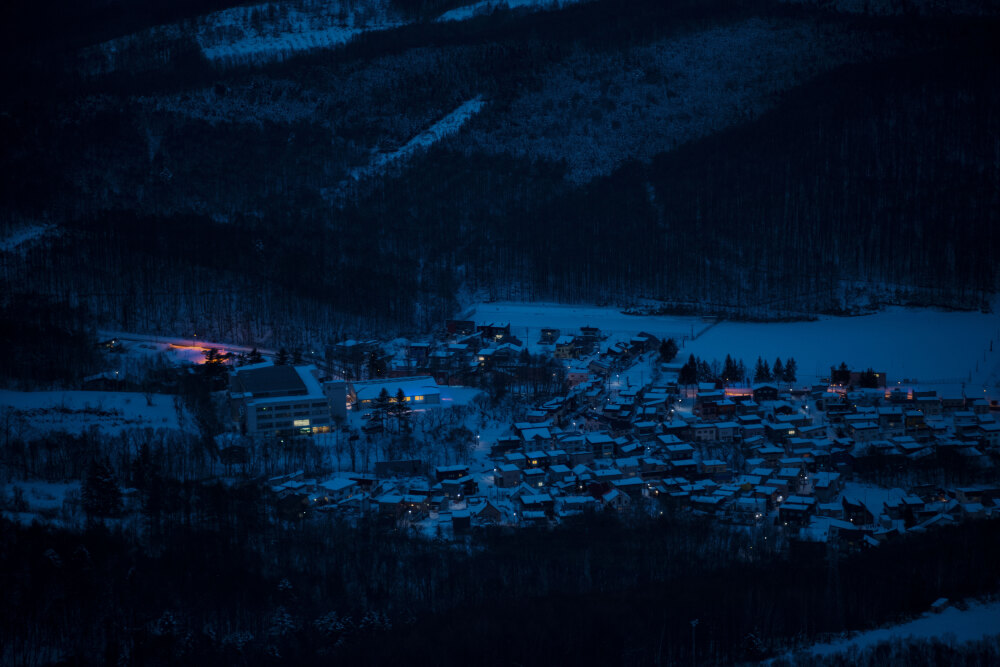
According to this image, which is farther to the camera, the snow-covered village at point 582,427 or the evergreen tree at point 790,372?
the evergreen tree at point 790,372

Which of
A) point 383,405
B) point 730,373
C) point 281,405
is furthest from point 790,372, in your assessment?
point 281,405

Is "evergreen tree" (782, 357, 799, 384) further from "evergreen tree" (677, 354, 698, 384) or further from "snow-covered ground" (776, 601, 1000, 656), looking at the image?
"snow-covered ground" (776, 601, 1000, 656)

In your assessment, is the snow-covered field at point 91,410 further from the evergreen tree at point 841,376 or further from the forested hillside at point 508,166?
the evergreen tree at point 841,376

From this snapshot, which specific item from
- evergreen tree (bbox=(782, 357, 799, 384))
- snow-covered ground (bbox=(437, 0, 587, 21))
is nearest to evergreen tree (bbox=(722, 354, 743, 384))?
evergreen tree (bbox=(782, 357, 799, 384))

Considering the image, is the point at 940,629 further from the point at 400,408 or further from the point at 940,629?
the point at 400,408

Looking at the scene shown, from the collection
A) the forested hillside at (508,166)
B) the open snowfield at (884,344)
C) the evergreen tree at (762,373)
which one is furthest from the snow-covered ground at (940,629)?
the forested hillside at (508,166)

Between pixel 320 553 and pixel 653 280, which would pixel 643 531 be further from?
pixel 653 280

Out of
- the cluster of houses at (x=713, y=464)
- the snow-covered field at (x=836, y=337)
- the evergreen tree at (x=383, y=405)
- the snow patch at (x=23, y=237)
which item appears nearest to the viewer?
the cluster of houses at (x=713, y=464)
